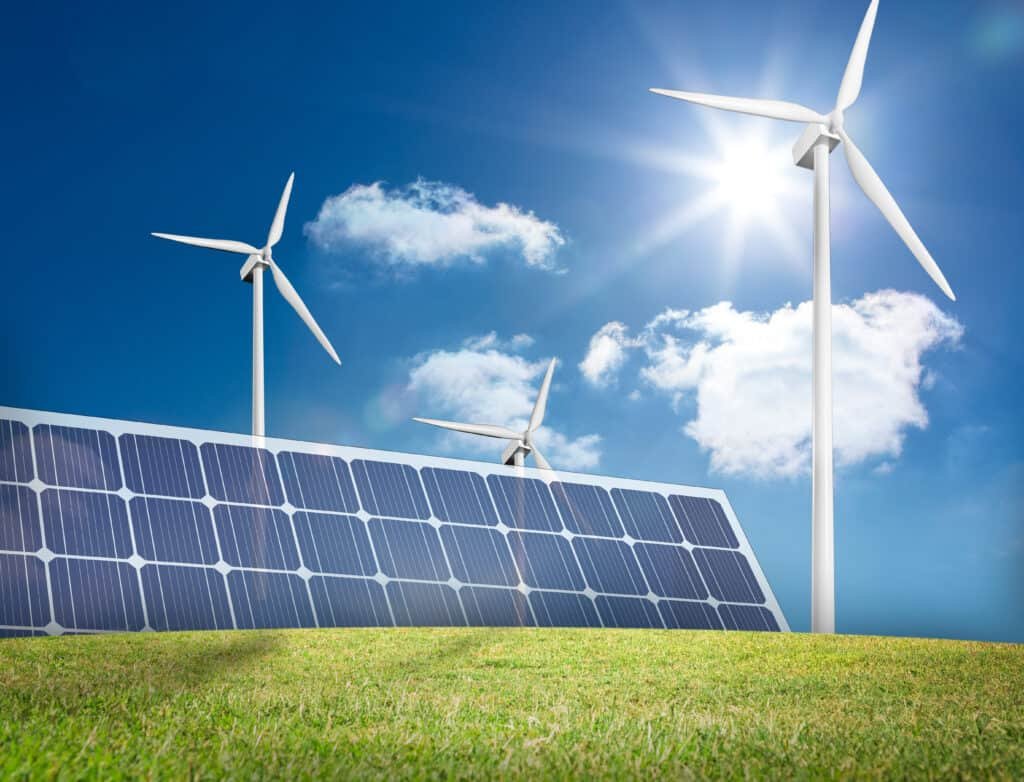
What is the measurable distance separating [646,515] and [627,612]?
4000 millimetres

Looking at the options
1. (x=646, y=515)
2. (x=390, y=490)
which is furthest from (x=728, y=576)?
(x=390, y=490)

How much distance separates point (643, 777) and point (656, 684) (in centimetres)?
667

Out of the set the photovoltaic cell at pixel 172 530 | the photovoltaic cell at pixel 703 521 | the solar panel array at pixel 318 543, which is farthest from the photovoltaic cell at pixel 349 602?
the photovoltaic cell at pixel 703 521

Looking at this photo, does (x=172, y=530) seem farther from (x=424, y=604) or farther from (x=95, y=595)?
(x=424, y=604)

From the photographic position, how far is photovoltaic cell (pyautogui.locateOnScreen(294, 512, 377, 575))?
75.1 ft

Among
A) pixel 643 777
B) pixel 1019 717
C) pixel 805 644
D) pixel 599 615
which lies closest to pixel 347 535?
pixel 599 615

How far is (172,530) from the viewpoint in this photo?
22.2 m

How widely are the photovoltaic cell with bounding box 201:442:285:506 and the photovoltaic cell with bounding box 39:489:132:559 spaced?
2135 mm

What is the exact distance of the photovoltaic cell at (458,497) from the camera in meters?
25.4

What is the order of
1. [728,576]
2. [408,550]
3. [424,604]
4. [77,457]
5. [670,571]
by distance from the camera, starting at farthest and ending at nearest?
[728,576], [670,571], [408,550], [424,604], [77,457]

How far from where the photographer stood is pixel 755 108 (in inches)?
1044

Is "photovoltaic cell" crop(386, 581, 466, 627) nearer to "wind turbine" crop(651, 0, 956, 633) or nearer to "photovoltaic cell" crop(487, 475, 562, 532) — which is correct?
"photovoltaic cell" crop(487, 475, 562, 532)

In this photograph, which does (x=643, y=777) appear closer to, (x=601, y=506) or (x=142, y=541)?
(x=142, y=541)

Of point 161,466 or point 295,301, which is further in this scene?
point 295,301
